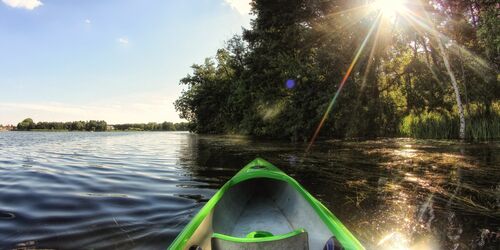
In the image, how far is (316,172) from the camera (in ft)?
32.1

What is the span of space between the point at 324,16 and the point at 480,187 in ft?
69.9

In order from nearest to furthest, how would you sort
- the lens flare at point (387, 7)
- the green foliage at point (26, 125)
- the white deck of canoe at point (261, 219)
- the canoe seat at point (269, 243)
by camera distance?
the canoe seat at point (269, 243), the white deck of canoe at point (261, 219), the lens flare at point (387, 7), the green foliage at point (26, 125)

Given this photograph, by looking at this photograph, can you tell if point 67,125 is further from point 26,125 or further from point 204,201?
point 204,201

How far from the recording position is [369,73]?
2381 cm

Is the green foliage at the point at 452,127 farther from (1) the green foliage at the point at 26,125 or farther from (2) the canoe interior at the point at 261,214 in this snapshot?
(1) the green foliage at the point at 26,125

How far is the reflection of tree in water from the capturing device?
4402mm

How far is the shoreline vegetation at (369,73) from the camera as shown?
2211 cm

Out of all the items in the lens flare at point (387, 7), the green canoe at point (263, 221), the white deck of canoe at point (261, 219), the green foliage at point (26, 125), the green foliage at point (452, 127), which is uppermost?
the lens flare at point (387, 7)

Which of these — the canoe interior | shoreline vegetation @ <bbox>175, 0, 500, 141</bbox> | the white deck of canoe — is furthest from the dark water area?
shoreline vegetation @ <bbox>175, 0, 500, 141</bbox>

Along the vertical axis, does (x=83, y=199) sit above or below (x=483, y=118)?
below

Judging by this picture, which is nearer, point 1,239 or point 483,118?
point 1,239

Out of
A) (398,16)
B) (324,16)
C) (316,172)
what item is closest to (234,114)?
(324,16)

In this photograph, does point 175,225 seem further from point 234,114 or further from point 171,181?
point 234,114

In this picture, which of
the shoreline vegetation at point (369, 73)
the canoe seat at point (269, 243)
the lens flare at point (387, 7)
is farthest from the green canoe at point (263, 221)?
the lens flare at point (387, 7)
